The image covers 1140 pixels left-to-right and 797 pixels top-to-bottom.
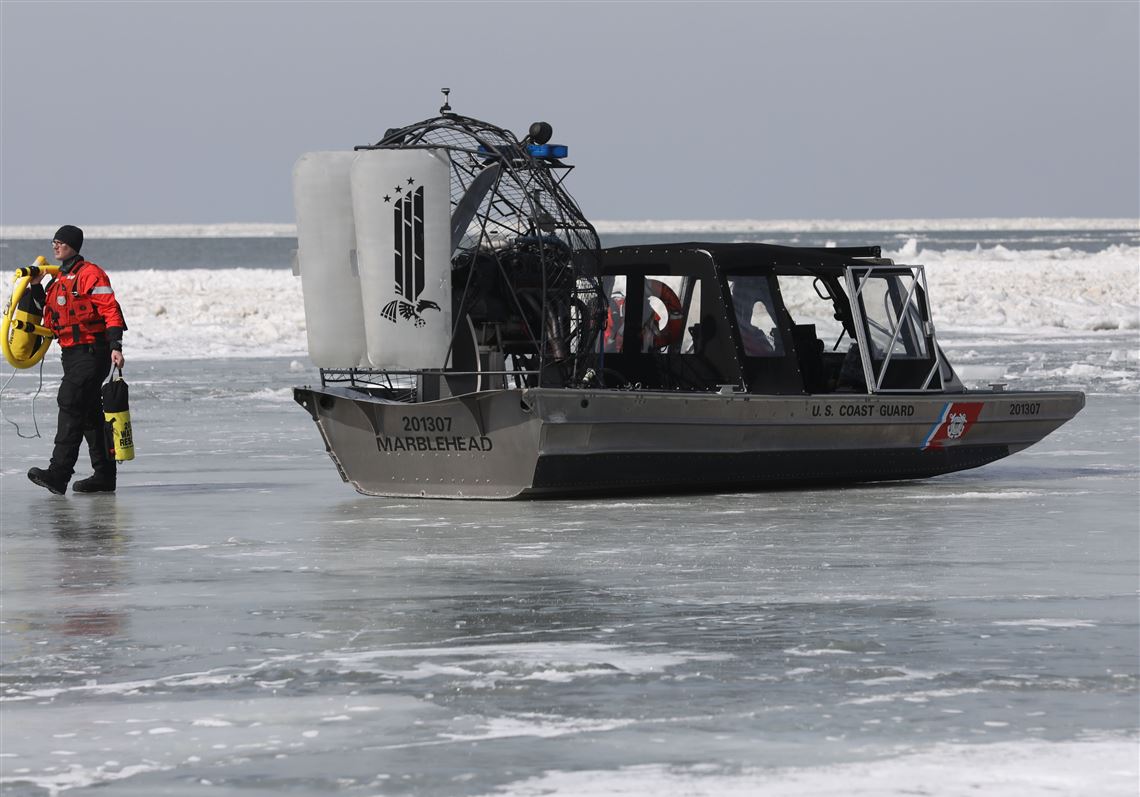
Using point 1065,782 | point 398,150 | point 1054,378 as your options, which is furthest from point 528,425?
point 1054,378

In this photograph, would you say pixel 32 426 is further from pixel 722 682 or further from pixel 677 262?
pixel 722 682

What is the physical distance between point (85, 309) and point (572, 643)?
21.1 ft

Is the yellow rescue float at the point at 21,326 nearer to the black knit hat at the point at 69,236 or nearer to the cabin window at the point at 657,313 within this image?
the black knit hat at the point at 69,236

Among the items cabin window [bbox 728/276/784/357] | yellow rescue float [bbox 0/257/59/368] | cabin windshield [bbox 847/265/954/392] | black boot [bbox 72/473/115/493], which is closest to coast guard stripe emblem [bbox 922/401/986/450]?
cabin windshield [bbox 847/265/954/392]

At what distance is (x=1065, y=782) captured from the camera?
5383 millimetres

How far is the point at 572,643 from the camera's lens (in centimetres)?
745

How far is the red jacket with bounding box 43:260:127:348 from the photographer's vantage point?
12859 mm

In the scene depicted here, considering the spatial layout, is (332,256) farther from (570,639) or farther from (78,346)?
(570,639)

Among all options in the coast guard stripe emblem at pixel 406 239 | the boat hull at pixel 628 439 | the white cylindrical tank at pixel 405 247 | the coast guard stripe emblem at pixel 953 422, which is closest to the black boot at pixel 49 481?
the boat hull at pixel 628 439

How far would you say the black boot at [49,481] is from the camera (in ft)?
41.7

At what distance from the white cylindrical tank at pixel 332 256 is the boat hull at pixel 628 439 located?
658 mm

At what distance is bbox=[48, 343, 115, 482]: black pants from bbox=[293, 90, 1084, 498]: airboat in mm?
1299

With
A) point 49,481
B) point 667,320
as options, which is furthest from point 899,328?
point 49,481

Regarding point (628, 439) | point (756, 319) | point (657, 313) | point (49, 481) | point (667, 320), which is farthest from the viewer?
point (657, 313)
